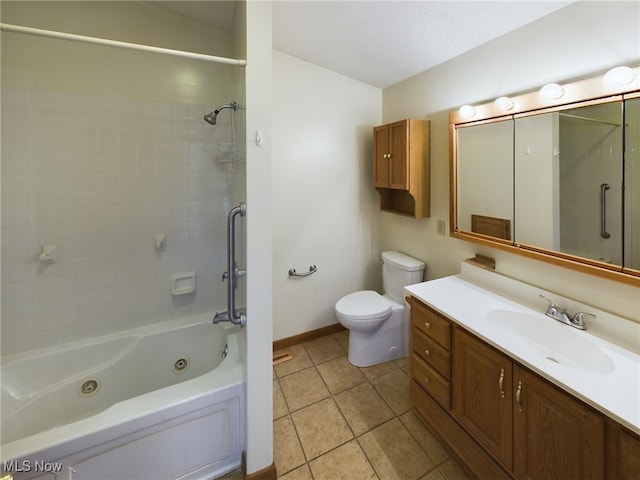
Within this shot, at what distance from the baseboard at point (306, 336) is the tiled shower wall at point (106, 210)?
0.66 meters

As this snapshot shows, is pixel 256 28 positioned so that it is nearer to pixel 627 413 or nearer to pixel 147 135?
pixel 147 135

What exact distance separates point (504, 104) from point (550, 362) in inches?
52.8

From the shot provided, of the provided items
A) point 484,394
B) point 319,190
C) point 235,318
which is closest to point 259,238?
point 235,318

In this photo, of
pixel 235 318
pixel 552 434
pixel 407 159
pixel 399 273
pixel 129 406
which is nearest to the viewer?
pixel 552 434

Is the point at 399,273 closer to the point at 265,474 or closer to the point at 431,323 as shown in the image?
the point at 431,323

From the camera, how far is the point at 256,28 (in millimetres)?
1163

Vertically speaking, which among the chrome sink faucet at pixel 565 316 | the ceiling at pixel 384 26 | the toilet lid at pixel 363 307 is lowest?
the toilet lid at pixel 363 307

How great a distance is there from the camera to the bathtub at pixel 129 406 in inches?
44.1

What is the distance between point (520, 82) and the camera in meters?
1.54

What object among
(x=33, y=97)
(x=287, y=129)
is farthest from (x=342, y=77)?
(x=33, y=97)

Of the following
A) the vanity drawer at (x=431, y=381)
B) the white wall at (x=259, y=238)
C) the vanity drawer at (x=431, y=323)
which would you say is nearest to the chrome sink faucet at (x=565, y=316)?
the vanity drawer at (x=431, y=323)

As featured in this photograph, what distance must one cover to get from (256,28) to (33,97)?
4.77 feet

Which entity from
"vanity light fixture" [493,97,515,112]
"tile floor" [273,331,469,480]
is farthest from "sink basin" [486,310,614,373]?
"vanity light fixture" [493,97,515,112]

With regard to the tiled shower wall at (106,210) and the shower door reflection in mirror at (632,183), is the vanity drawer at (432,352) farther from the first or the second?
the tiled shower wall at (106,210)
